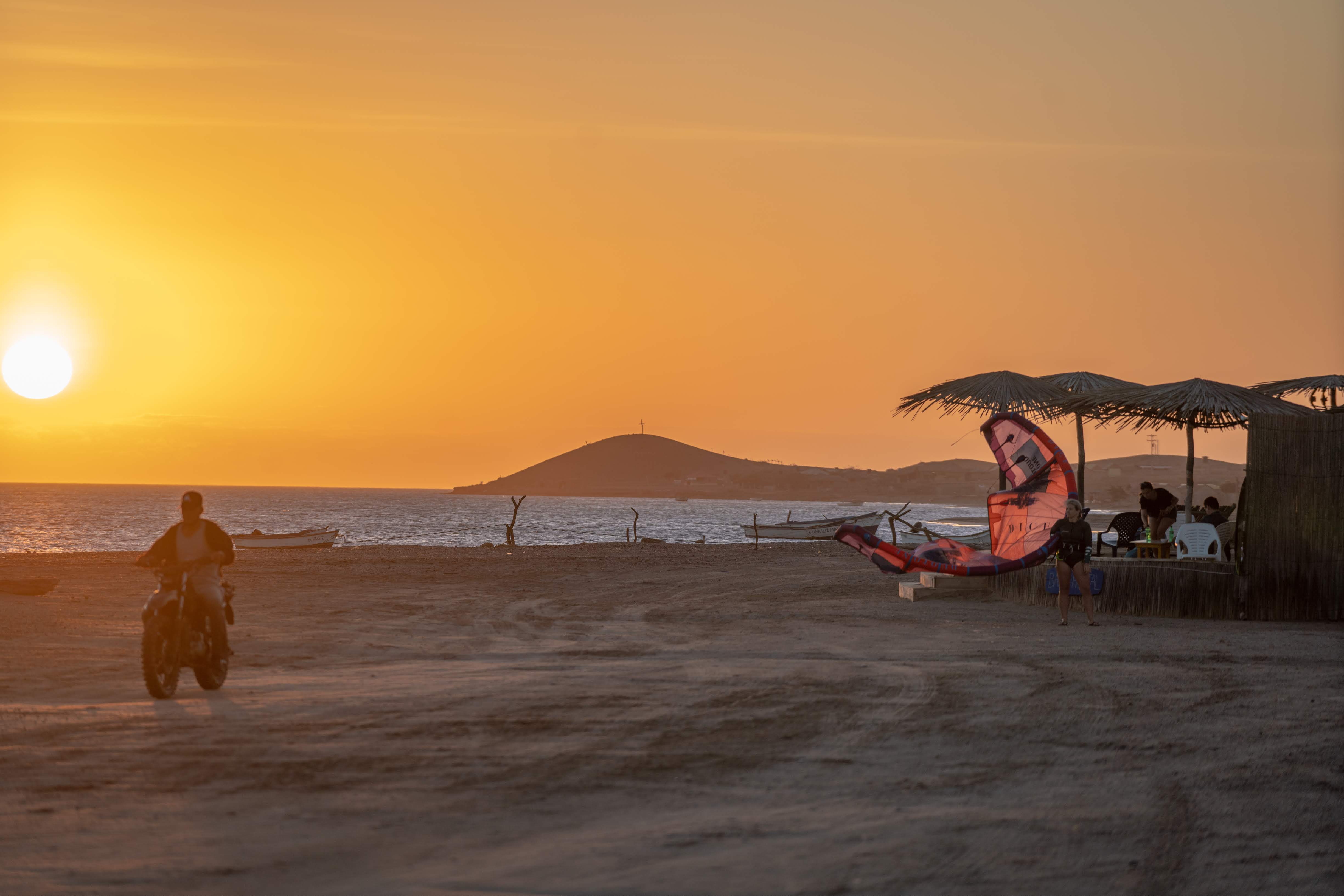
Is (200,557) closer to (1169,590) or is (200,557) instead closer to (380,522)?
(1169,590)

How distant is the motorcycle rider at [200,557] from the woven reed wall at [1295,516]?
39.1 ft

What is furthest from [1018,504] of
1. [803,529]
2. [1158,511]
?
[803,529]

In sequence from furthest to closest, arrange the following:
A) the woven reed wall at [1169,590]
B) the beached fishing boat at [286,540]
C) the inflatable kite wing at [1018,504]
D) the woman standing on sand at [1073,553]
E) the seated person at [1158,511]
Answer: the beached fishing boat at [286,540], the seated person at [1158,511], the inflatable kite wing at [1018,504], the woven reed wall at [1169,590], the woman standing on sand at [1073,553]

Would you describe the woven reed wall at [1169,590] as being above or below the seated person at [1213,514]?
below

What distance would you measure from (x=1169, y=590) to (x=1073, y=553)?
1805 mm

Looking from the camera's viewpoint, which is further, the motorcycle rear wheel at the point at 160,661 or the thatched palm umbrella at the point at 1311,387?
the thatched palm umbrella at the point at 1311,387

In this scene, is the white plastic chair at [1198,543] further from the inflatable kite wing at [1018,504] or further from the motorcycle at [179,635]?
the motorcycle at [179,635]

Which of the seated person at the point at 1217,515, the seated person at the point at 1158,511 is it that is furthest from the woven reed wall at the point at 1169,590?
the seated person at the point at 1158,511

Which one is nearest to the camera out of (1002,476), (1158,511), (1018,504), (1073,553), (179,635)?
(179,635)

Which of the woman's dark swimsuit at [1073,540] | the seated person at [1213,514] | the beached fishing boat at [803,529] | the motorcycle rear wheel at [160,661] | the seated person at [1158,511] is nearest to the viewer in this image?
the motorcycle rear wheel at [160,661]

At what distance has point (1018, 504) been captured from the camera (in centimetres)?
1778

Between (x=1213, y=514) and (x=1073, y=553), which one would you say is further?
(x=1213, y=514)

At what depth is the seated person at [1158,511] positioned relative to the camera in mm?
19203

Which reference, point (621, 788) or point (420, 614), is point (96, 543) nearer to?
point (420, 614)
